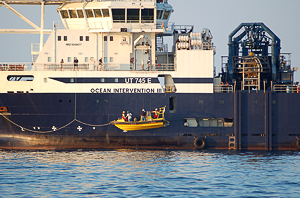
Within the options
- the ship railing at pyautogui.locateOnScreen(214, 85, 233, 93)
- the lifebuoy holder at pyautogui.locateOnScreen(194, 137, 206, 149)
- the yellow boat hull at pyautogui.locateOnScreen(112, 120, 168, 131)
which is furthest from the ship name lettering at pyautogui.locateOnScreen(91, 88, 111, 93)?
the ship railing at pyautogui.locateOnScreen(214, 85, 233, 93)

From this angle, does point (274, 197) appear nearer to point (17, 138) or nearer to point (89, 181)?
point (89, 181)

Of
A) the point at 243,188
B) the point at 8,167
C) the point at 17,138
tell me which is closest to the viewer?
the point at 243,188

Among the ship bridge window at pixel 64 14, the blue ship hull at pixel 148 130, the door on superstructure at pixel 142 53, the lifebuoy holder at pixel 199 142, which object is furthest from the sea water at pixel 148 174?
the ship bridge window at pixel 64 14

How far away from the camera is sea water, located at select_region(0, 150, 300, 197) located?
63.9ft

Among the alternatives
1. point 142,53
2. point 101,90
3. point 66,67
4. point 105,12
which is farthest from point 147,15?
point 66,67

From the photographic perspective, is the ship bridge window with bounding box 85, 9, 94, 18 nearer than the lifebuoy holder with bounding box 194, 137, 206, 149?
No

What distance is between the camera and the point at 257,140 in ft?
101

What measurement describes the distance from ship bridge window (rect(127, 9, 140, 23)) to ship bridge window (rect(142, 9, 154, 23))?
0.44 metres

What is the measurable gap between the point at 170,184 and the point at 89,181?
153 inches

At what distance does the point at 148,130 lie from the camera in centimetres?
3066

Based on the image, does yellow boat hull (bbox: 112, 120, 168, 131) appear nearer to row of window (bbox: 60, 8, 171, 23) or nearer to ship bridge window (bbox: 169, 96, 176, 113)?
ship bridge window (bbox: 169, 96, 176, 113)

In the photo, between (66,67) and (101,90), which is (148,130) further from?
(66,67)

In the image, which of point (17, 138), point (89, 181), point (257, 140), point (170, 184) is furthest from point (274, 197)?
point (17, 138)

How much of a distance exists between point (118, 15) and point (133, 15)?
1115 mm
